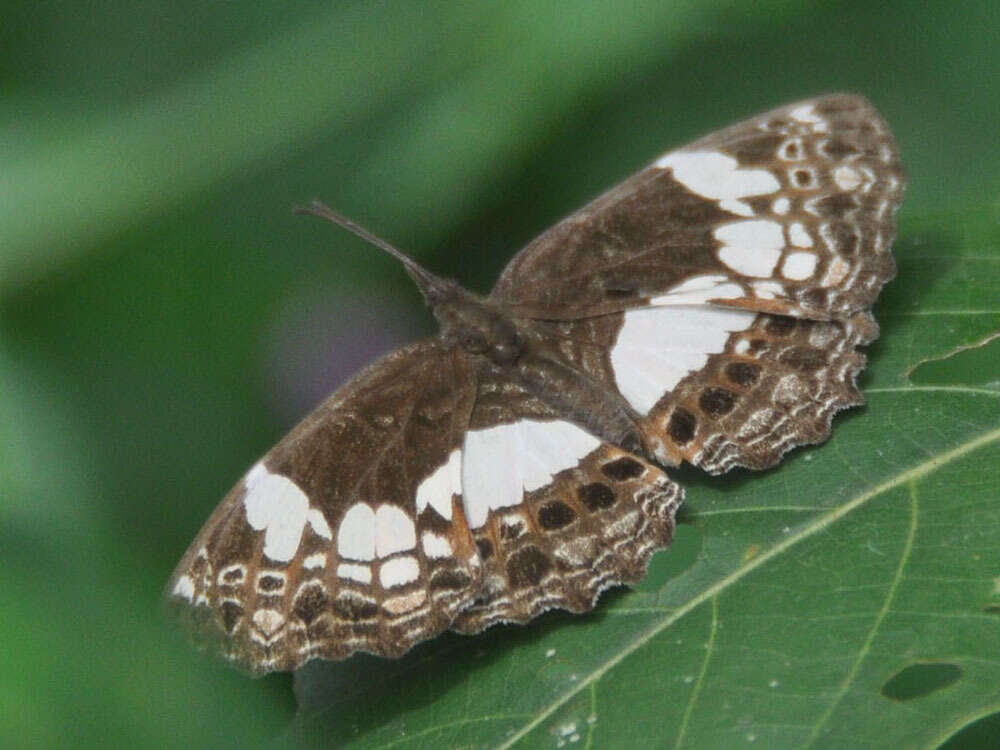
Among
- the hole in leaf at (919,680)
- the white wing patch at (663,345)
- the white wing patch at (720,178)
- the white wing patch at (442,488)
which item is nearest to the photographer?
the hole in leaf at (919,680)

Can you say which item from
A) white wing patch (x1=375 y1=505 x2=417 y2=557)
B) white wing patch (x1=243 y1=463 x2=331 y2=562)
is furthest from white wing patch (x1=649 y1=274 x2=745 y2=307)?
white wing patch (x1=243 y1=463 x2=331 y2=562)

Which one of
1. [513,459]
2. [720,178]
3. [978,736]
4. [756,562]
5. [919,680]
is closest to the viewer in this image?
[919,680]

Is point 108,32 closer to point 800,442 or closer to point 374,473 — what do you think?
point 374,473

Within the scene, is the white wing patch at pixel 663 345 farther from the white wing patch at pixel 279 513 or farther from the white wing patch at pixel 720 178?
the white wing patch at pixel 279 513

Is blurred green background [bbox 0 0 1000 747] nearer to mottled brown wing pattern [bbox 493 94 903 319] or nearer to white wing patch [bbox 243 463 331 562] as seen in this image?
mottled brown wing pattern [bbox 493 94 903 319]

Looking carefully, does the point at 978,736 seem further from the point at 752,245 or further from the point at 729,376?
the point at 752,245

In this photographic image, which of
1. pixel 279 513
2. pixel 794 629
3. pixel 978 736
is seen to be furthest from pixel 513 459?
pixel 978 736

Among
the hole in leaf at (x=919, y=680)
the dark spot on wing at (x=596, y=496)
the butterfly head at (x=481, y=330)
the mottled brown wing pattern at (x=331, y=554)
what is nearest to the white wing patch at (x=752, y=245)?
the butterfly head at (x=481, y=330)
